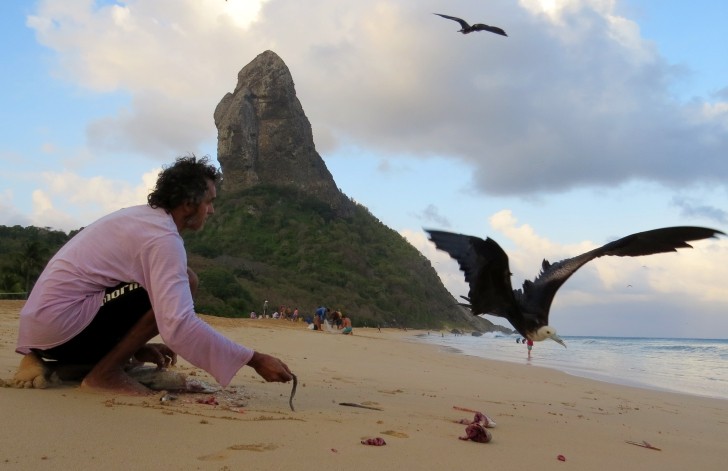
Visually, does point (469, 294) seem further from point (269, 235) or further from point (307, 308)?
point (269, 235)

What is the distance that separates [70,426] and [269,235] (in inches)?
2111

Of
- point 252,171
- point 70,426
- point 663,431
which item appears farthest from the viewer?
point 252,171

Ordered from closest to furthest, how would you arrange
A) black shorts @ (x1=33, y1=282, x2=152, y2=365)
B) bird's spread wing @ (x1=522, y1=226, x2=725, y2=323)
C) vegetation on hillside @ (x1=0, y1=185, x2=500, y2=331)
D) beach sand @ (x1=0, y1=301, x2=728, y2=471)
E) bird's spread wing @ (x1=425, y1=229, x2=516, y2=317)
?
beach sand @ (x1=0, y1=301, x2=728, y2=471)
black shorts @ (x1=33, y1=282, x2=152, y2=365)
bird's spread wing @ (x1=522, y1=226, x2=725, y2=323)
bird's spread wing @ (x1=425, y1=229, x2=516, y2=317)
vegetation on hillside @ (x1=0, y1=185, x2=500, y2=331)

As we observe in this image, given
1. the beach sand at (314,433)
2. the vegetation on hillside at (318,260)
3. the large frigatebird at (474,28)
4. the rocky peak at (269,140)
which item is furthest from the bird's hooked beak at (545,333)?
the rocky peak at (269,140)

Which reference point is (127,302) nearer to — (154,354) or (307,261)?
(154,354)

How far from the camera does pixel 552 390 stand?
6.67 metres

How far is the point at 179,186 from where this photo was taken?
9.93ft

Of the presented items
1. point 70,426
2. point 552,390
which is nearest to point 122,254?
point 70,426

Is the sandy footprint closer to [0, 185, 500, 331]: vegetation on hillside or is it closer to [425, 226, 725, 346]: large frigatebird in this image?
[425, 226, 725, 346]: large frigatebird

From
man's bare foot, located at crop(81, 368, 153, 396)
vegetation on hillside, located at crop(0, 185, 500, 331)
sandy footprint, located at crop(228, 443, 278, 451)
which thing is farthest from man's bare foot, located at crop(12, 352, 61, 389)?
vegetation on hillside, located at crop(0, 185, 500, 331)

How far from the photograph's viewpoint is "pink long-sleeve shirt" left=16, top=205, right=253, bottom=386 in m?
2.65

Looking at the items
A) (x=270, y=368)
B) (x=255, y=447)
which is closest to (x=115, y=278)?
(x=270, y=368)

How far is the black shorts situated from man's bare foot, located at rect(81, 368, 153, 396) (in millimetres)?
128

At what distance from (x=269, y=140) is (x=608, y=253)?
193 ft
